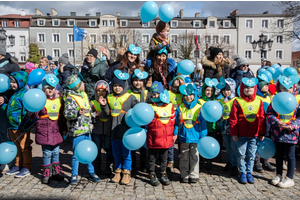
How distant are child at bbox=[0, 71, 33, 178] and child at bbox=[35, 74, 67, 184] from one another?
0.48 m

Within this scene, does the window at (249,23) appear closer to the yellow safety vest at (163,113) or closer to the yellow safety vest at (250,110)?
the yellow safety vest at (250,110)

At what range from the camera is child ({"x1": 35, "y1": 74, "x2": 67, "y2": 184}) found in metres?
4.04

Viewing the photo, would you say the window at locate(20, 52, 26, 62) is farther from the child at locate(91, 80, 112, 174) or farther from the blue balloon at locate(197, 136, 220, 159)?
the blue balloon at locate(197, 136, 220, 159)

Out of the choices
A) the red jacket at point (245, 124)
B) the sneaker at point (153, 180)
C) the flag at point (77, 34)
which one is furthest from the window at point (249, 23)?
the sneaker at point (153, 180)

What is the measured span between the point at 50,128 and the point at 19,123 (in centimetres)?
80

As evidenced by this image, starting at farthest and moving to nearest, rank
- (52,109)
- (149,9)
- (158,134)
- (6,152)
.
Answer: (149,9), (52,109), (158,134), (6,152)

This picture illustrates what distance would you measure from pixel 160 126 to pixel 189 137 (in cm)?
58

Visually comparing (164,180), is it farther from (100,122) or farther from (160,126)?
(100,122)

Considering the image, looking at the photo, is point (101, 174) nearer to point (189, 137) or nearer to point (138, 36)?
point (189, 137)

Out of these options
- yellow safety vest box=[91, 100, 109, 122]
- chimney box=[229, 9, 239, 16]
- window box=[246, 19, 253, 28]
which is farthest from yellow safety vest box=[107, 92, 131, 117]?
chimney box=[229, 9, 239, 16]

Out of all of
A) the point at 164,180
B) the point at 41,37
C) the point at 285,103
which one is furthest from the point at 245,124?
the point at 41,37

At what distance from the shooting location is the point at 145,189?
12.8 feet

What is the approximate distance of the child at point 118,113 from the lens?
13.5 ft

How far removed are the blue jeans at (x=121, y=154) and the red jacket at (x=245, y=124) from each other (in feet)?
6.27
